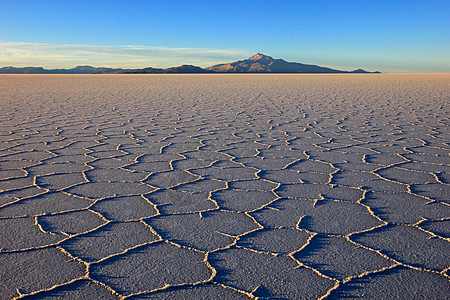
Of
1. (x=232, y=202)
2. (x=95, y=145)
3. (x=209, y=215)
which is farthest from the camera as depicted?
(x=95, y=145)

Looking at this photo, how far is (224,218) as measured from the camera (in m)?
1.75

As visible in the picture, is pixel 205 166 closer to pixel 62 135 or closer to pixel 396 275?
pixel 396 275

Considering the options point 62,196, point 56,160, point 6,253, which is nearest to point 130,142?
point 56,160

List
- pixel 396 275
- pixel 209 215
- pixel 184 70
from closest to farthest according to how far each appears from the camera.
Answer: pixel 396 275
pixel 209 215
pixel 184 70

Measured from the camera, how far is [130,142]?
3459mm

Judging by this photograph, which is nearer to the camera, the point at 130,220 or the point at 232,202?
the point at 130,220

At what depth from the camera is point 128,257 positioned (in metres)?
1.39

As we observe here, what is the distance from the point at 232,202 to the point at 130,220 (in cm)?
52

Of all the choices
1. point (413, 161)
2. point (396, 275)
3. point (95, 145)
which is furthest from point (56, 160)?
point (413, 161)

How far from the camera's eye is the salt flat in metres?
1.24

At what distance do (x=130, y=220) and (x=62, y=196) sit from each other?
0.53 metres

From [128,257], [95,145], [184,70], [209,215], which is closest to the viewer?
[128,257]

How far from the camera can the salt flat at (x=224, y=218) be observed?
1.24 metres

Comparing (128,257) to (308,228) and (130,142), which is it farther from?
(130,142)
